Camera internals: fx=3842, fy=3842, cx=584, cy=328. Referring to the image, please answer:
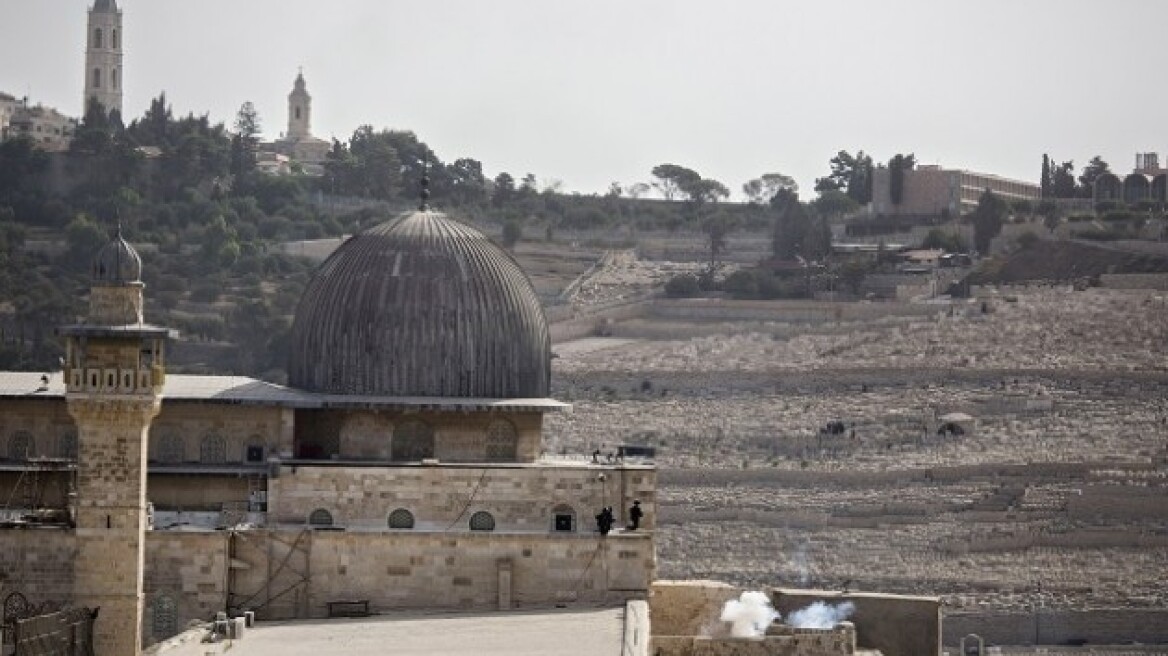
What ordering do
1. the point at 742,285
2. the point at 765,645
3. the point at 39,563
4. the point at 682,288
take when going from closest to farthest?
the point at 765,645
the point at 39,563
the point at 742,285
the point at 682,288

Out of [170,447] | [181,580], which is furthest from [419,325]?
[181,580]

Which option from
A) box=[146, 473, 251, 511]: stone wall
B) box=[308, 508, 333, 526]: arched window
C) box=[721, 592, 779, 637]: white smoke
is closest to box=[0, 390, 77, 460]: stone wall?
box=[146, 473, 251, 511]: stone wall

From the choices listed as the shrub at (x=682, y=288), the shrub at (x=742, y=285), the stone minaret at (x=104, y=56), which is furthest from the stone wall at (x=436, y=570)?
the stone minaret at (x=104, y=56)

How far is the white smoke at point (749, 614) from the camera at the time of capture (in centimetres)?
4041

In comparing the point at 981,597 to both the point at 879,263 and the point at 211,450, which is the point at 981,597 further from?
the point at 879,263

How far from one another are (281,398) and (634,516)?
419 cm

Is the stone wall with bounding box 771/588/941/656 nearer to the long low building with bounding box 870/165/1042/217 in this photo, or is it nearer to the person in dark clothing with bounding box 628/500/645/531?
the person in dark clothing with bounding box 628/500/645/531

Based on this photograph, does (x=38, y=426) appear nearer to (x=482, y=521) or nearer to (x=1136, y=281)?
(x=482, y=521)

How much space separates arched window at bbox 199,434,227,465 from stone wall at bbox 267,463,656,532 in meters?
1.65

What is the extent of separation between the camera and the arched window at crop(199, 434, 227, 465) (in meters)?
42.1

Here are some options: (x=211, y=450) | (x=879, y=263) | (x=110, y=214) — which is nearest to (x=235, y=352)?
(x=110, y=214)

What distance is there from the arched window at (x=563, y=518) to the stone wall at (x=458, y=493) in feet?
0.07

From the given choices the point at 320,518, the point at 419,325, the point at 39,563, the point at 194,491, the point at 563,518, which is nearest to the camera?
the point at 39,563

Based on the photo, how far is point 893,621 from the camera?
136ft
